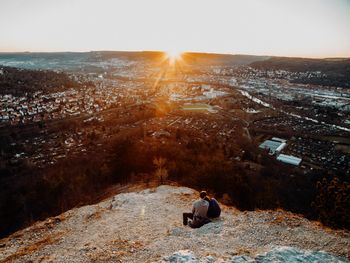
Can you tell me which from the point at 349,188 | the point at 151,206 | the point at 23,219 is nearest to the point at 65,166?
the point at 23,219

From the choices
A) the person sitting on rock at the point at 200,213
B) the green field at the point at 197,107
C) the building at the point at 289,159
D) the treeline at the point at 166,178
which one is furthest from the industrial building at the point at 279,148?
the person sitting on rock at the point at 200,213

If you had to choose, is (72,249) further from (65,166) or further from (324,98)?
(324,98)

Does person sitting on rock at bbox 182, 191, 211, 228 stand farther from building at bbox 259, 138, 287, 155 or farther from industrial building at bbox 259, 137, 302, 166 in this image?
building at bbox 259, 138, 287, 155

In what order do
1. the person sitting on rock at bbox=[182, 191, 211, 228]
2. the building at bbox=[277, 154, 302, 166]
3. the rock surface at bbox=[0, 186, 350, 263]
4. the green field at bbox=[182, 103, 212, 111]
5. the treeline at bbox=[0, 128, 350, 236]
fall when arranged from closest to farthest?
1. the rock surface at bbox=[0, 186, 350, 263]
2. the person sitting on rock at bbox=[182, 191, 211, 228]
3. the treeline at bbox=[0, 128, 350, 236]
4. the building at bbox=[277, 154, 302, 166]
5. the green field at bbox=[182, 103, 212, 111]

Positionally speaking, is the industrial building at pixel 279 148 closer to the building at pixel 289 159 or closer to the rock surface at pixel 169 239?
the building at pixel 289 159

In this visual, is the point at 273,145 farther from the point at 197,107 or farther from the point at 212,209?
the point at 212,209

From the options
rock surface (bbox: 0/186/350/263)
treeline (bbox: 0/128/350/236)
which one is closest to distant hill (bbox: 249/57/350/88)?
treeline (bbox: 0/128/350/236)
